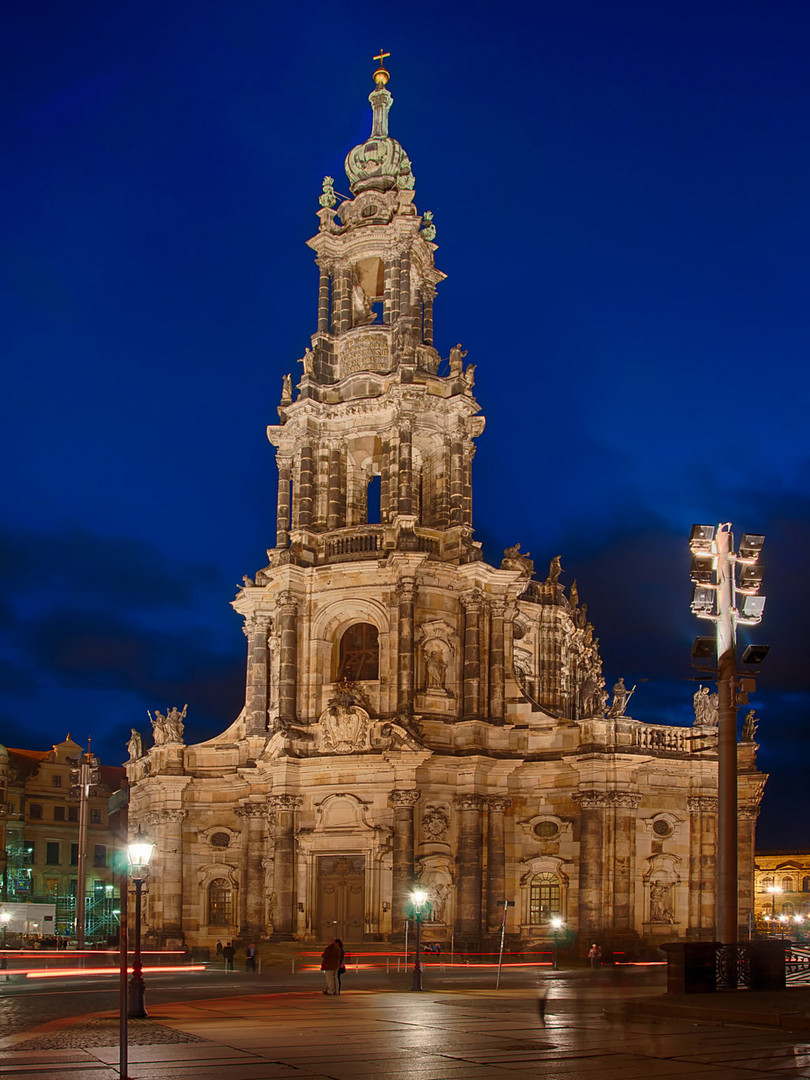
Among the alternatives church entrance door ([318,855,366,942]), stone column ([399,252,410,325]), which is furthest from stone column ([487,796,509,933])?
stone column ([399,252,410,325])

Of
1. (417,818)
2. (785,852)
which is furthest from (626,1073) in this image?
(785,852)

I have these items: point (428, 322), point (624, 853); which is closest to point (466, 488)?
point (428, 322)

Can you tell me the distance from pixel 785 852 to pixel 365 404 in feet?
340

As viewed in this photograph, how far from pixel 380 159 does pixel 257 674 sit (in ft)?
83.3

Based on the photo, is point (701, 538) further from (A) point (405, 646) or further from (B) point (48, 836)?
(B) point (48, 836)

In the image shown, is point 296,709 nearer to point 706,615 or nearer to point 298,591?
point 298,591

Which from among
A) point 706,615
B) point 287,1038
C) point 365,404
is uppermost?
point 365,404

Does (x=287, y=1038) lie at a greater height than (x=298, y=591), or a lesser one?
lesser

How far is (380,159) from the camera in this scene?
59781 mm

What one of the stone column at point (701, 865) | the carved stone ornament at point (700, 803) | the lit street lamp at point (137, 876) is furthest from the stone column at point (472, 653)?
the lit street lamp at point (137, 876)

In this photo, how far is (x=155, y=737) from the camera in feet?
177

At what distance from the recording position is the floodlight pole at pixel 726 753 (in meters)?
24.2

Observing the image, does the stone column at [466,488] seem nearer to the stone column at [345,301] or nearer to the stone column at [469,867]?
the stone column at [345,301]

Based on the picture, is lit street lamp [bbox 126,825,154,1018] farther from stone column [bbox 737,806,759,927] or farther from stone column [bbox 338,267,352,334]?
stone column [bbox 338,267,352,334]
